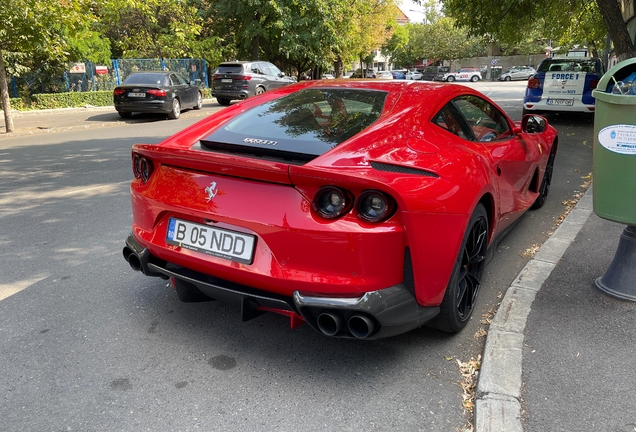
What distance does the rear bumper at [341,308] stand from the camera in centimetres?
246

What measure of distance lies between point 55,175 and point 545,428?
7.62 metres

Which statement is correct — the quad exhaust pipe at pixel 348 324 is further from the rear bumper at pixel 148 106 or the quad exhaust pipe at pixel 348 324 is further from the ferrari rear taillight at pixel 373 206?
the rear bumper at pixel 148 106

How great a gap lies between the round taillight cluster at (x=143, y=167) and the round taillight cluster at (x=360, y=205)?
1.20 m

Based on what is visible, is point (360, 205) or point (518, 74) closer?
point (360, 205)

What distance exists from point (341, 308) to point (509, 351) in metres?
1.14

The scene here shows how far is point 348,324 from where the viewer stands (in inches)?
99.0

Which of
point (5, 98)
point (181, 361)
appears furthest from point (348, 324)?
point (5, 98)

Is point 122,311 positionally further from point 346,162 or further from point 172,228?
point 346,162

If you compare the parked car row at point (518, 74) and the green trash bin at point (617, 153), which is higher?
the parked car row at point (518, 74)

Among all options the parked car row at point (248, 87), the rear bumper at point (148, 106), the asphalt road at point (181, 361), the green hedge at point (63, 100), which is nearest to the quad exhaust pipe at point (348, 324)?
the asphalt road at point (181, 361)

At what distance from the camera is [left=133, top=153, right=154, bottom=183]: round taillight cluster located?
3121mm

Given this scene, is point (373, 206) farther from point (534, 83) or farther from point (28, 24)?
point (28, 24)

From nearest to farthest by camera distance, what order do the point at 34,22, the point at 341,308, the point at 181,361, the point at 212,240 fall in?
the point at 341,308 → the point at 212,240 → the point at 181,361 → the point at 34,22

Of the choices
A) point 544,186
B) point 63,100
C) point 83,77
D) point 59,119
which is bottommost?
point 544,186
